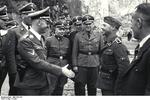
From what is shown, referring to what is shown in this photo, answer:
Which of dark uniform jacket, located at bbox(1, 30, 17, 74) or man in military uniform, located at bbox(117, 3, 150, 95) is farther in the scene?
A: dark uniform jacket, located at bbox(1, 30, 17, 74)

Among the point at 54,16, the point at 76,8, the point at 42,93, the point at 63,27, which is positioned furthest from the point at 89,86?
the point at 76,8

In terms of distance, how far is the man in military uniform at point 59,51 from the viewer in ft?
25.2

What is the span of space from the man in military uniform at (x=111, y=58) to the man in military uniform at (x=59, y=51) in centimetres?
156

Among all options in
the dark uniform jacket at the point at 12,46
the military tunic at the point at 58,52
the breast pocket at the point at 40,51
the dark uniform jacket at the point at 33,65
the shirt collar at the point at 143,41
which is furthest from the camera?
the military tunic at the point at 58,52

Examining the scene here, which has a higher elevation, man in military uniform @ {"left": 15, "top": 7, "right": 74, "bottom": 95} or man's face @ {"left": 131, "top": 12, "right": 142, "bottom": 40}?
man's face @ {"left": 131, "top": 12, "right": 142, "bottom": 40}

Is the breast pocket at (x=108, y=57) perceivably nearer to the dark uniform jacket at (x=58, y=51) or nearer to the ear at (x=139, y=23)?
the dark uniform jacket at (x=58, y=51)

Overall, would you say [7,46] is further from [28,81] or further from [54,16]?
[54,16]

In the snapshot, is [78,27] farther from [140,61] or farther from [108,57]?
[140,61]

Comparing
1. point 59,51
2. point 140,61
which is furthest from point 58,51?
point 140,61

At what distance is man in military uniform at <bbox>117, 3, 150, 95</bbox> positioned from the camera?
402cm

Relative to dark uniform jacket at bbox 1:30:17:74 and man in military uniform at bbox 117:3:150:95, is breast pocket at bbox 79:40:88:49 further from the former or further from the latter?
man in military uniform at bbox 117:3:150:95

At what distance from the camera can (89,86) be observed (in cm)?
797

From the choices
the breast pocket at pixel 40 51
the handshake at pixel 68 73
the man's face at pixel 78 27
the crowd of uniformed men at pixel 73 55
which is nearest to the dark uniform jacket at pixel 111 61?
the crowd of uniformed men at pixel 73 55

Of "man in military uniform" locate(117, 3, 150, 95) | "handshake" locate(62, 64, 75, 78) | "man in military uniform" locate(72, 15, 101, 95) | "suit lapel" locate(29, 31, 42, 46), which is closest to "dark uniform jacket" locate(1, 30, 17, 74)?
"man in military uniform" locate(72, 15, 101, 95)
